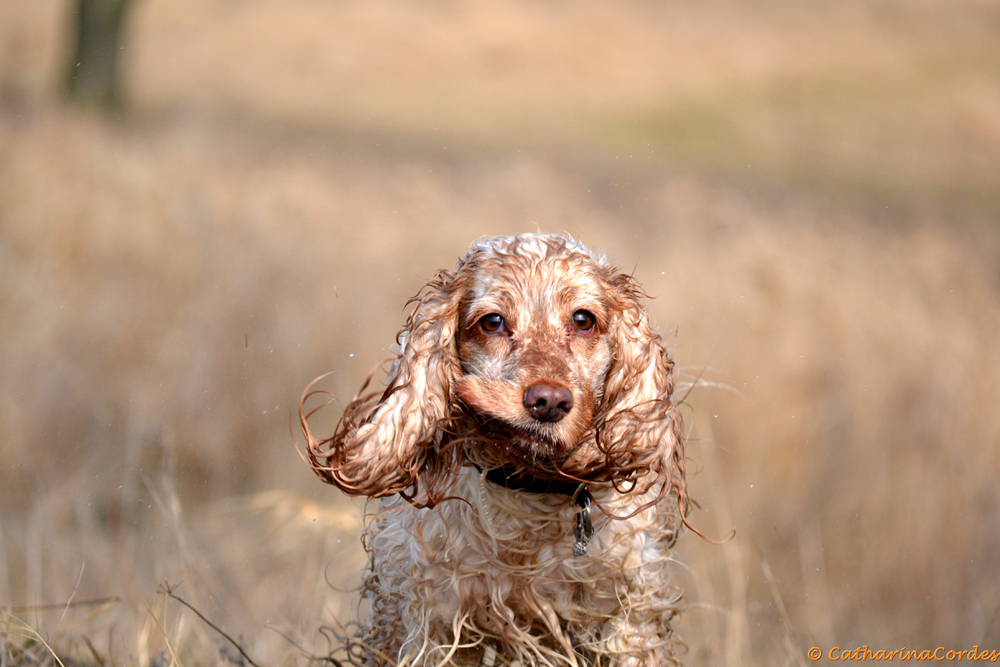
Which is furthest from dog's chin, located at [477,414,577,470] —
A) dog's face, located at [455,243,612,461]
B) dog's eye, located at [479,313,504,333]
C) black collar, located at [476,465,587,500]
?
dog's eye, located at [479,313,504,333]

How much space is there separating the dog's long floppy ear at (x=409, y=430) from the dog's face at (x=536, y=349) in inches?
3.3

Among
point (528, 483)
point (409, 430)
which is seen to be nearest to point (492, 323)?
point (409, 430)

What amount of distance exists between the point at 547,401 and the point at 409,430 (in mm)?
569

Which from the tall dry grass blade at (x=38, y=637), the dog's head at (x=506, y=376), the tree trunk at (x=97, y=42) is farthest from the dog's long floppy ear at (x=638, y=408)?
the tree trunk at (x=97, y=42)

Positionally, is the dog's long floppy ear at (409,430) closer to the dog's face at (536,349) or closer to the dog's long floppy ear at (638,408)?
the dog's face at (536,349)

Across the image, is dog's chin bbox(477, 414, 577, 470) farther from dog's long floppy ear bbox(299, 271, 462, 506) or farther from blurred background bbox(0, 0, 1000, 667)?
blurred background bbox(0, 0, 1000, 667)

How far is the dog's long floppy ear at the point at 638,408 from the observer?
2844 mm

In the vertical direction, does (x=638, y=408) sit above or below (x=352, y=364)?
above

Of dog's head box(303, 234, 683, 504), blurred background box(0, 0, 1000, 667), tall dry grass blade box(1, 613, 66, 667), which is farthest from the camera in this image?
blurred background box(0, 0, 1000, 667)

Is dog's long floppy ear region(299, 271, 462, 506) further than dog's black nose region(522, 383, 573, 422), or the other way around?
dog's long floppy ear region(299, 271, 462, 506)

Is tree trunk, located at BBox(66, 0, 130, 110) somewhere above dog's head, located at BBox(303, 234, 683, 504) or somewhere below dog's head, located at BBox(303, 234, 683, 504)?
above

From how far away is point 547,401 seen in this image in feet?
8.02

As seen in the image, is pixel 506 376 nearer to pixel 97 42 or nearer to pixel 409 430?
pixel 409 430

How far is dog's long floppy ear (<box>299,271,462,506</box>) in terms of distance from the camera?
280cm
